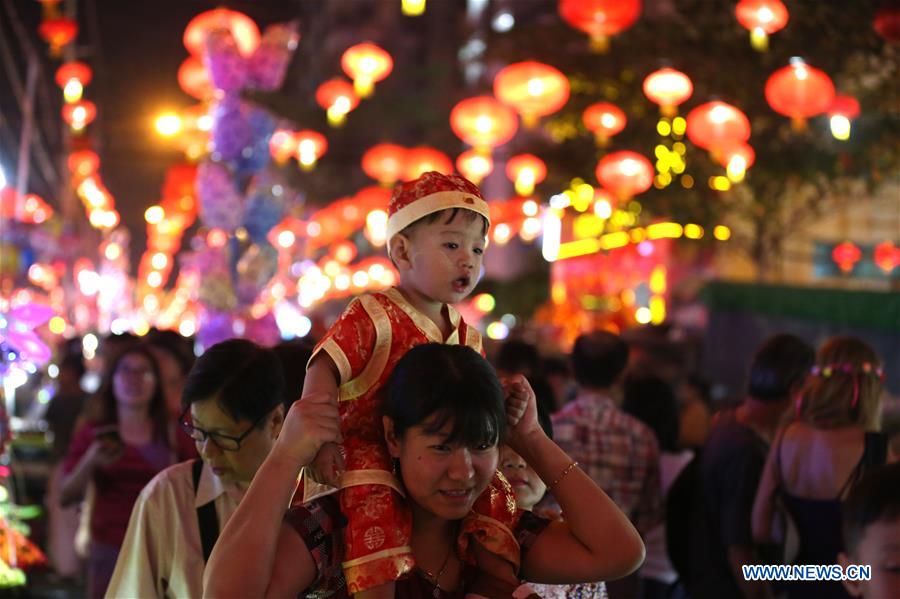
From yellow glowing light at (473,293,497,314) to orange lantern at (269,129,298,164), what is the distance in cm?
1057

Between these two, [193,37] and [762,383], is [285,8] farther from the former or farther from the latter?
[762,383]

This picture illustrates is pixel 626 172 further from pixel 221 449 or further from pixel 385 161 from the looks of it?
pixel 221 449

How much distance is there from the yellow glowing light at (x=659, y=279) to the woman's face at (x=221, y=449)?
23.3 metres

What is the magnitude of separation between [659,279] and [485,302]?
503 cm

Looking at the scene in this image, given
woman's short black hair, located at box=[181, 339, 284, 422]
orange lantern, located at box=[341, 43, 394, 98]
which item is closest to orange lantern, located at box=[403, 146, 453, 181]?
orange lantern, located at box=[341, 43, 394, 98]

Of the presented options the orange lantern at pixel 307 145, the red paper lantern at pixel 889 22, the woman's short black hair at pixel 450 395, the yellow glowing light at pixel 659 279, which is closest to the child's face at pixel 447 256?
the woman's short black hair at pixel 450 395

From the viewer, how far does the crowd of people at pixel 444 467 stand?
2.36 meters

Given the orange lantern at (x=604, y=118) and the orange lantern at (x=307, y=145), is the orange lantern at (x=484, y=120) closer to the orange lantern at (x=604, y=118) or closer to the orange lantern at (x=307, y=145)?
the orange lantern at (x=604, y=118)

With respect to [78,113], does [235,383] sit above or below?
below

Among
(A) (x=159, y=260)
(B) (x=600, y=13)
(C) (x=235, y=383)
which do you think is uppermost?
(A) (x=159, y=260)

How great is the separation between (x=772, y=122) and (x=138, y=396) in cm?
1360

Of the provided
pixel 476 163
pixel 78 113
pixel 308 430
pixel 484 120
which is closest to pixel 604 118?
pixel 484 120

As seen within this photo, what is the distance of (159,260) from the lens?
1512 inches

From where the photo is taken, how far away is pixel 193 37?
12.1 meters
